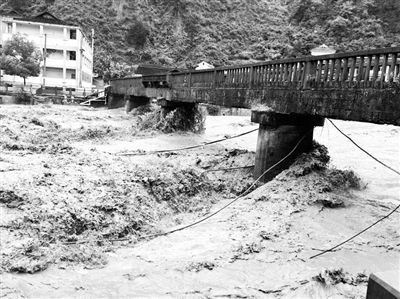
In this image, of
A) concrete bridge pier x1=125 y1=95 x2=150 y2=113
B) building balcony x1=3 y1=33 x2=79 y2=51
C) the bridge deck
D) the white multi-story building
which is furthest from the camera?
building balcony x1=3 y1=33 x2=79 y2=51

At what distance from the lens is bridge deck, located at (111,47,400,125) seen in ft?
22.7

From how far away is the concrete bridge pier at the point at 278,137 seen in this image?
989 centimetres

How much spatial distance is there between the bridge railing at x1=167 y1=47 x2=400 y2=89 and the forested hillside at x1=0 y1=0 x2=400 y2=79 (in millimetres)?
45243

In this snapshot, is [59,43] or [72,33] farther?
[72,33]

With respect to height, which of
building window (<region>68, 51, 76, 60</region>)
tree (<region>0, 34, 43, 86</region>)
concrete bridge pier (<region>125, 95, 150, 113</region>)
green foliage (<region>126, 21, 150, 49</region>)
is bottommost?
concrete bridge pier (<region>125, 95, 150, 113</region>)

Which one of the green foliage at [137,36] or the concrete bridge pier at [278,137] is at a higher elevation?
the green foliage at [137,36]

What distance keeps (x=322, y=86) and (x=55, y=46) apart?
42444 mm

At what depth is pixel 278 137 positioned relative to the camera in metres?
9.91

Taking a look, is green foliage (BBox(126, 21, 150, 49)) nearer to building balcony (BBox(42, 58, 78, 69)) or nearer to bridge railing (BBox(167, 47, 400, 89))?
building balcony (BBox(42, 58, 78, 69))

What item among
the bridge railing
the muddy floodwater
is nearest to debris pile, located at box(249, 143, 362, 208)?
the muddy floodwater

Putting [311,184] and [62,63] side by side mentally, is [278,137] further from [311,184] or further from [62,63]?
[62,63]

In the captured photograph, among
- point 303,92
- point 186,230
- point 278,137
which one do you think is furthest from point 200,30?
point 186,230

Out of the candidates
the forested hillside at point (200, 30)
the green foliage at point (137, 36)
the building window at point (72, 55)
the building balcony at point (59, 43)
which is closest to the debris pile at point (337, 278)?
the building balcony at point (59, 43)

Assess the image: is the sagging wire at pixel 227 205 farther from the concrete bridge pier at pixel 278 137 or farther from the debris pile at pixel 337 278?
the debris pile at pixel 337 278
